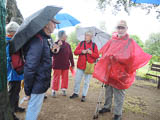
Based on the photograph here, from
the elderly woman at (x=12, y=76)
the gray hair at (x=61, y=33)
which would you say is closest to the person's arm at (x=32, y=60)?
the elderly woman at (x=12, y=76)

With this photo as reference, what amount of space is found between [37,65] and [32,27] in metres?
0.52

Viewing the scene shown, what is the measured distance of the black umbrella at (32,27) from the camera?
1677 millimetres

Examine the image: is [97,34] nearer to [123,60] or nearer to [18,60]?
[123,60]

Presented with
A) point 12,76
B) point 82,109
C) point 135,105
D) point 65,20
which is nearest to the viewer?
point 12,76

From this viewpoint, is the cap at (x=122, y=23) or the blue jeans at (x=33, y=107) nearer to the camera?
the blue jeans at (x=33, y=107)

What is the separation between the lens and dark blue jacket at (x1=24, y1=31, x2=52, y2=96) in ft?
5.54

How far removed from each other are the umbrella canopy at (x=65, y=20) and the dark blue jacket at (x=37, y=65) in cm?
265

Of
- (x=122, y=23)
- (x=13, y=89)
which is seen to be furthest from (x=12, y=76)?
(x=122, y=23)

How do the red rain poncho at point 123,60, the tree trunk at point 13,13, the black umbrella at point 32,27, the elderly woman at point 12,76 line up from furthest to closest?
the tree trunk at point 13,13 < the red rain poncho at point 123,60 < the elderly woman at point 12,76 < the black umbrella at point 32,27

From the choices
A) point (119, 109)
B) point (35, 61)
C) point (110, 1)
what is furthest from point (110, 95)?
point (110, 1)

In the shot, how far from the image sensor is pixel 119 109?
2812mm

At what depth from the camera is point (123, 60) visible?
2.53m

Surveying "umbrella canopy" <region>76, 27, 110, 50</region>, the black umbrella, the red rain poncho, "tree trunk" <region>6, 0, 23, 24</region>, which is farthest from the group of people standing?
"tree trunk" <region>6, 0, 23, 24</region>

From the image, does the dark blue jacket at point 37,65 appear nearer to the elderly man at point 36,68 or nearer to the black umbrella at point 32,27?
the elderly man at point 36,68
